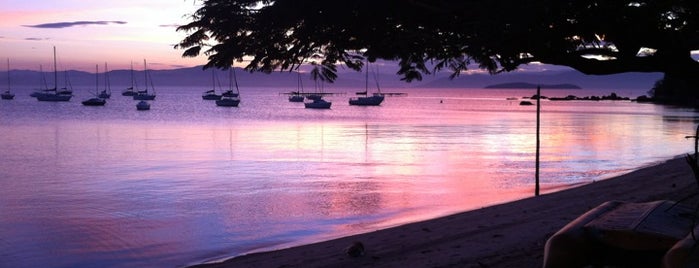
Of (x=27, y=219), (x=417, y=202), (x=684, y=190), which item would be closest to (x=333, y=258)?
(x=684, y=190)

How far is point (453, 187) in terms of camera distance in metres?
21.8

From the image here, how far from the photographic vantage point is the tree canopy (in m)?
4.75

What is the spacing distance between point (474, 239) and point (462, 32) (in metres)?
5.43

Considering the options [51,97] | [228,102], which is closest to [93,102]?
[228,102]

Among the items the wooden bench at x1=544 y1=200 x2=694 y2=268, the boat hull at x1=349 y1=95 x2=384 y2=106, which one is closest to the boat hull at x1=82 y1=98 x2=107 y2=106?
the boat hull at x1=349 y1=95 x2=384 y2=106

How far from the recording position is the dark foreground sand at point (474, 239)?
29.3 feet

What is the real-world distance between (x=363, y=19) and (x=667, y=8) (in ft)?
7.27

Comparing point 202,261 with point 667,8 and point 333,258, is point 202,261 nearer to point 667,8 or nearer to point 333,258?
point 333,258

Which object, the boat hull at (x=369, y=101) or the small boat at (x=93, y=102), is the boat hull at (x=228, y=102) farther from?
the boat hull at (x=369, y=101)

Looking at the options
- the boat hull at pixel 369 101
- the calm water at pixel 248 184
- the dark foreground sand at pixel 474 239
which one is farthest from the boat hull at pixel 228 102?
the dark foreground sand at pixel 474 239

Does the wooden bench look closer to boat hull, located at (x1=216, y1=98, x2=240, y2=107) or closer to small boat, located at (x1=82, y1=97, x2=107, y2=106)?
boat hull, located at (x1=216, y1=98, x2=240, y2=107)

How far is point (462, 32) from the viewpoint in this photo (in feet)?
18.0

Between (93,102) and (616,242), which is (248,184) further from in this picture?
(93,102)

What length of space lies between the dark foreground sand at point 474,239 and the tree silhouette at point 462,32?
2805 millimetres
